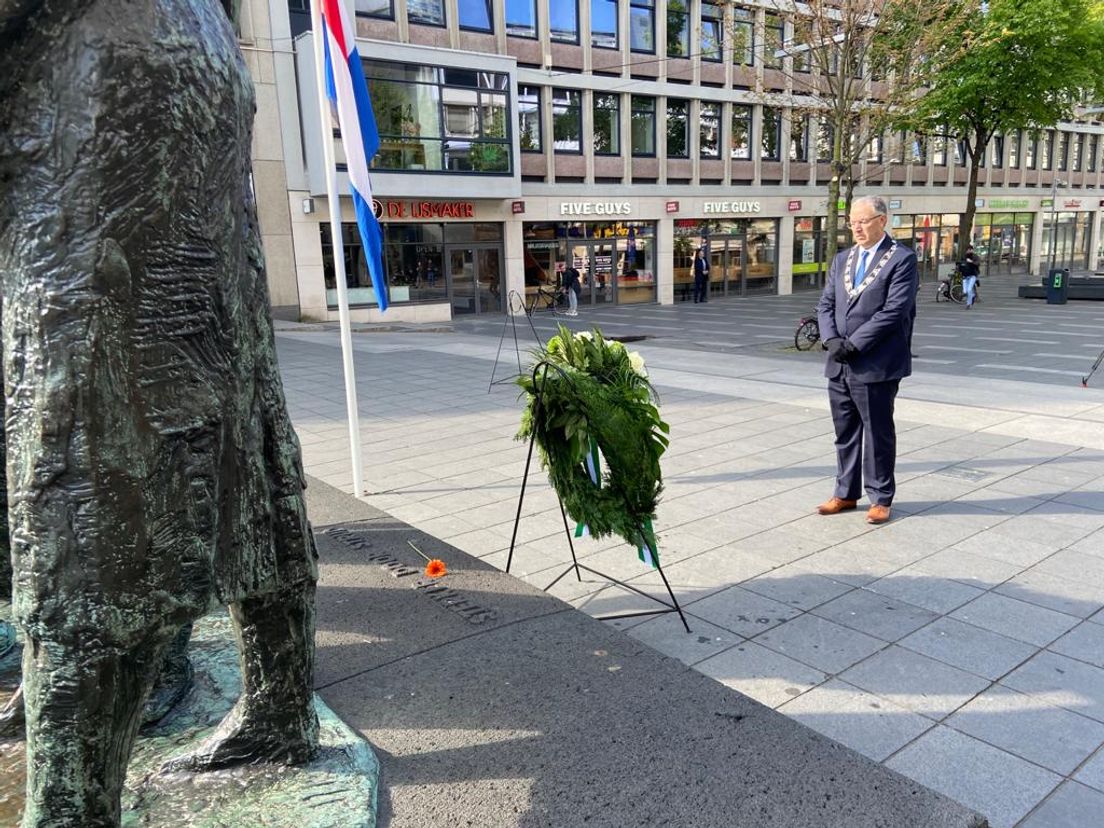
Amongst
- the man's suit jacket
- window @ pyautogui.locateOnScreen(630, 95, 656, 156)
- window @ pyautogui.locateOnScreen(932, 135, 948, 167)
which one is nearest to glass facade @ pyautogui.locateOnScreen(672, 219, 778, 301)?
window @ pyautogui.locateOnScreen(630, 95, 656, 156)

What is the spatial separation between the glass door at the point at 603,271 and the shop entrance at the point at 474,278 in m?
3.78

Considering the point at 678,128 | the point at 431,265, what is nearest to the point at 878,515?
the point at 431,265

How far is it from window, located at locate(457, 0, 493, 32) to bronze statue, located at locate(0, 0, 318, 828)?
25.1 metres

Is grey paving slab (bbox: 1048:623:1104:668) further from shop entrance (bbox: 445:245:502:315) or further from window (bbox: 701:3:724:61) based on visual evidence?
window (bbox: 701:3:724:61)

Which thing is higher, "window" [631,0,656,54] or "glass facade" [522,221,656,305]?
"window" [631,0,656,54]

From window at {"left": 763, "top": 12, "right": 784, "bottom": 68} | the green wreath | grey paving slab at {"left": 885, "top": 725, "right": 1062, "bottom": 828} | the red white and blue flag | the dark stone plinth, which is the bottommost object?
grey paving slab at {"left": 885, "top": 725, "right": 1062, "bottom": 828}

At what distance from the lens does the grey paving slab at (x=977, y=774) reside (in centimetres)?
244

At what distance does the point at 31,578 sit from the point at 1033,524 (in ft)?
16.9

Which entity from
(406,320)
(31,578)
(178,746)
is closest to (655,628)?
(178,746)

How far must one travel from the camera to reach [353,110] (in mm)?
5223

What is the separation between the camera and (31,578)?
58.7 inches

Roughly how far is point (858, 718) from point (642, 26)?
28.7 metres

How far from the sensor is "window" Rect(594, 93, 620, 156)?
89.2ft

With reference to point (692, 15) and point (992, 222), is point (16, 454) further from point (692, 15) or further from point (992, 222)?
point (992, 222)
